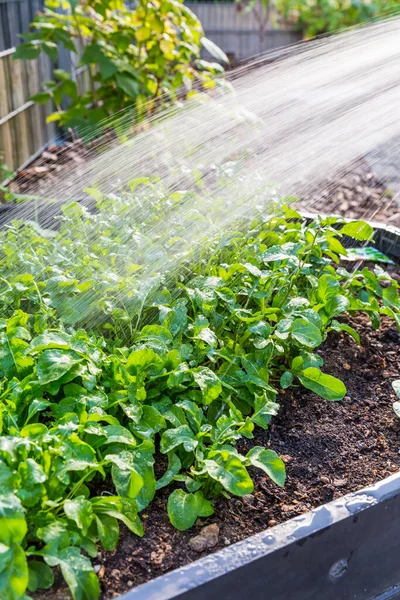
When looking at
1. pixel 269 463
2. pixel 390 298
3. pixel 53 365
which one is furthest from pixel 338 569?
pixel 390 298

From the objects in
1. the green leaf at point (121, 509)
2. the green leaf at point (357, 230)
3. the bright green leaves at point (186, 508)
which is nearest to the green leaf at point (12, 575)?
the green leaf at point (121, 509)

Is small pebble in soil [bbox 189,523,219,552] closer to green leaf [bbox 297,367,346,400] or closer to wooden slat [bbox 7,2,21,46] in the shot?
green leaf [bbox 297,367,346,400]

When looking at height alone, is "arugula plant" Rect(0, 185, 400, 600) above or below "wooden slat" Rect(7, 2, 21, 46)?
below

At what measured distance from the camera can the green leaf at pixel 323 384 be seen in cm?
174

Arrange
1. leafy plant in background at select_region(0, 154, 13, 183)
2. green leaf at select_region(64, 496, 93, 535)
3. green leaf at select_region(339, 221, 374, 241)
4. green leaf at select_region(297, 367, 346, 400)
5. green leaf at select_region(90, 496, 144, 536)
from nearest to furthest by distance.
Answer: green leaf at select_region(64, 496, 93, 535)
green leaf at select_region(90, 496, 144, 536)
green leaf at select_region(297, 367, 346, 400)
green leaf at select_region(339, 221, 374, 241)
leafy plant in background at select_region(0, 154, 13, 183)

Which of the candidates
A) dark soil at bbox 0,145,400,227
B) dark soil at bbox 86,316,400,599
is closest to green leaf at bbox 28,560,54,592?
dark soil at bbox 86,316,400,599

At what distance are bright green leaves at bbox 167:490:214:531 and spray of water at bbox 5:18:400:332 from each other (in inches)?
23.3

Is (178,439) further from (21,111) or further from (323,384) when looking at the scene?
(21,111)

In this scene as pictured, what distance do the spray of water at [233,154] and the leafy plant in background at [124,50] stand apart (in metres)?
0.35

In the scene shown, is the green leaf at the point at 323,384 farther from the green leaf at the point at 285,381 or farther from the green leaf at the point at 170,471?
the green leaf at the point at 170,471

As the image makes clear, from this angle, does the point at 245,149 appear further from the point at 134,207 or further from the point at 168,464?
the point at 168,464

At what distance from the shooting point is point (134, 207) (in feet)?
7.54

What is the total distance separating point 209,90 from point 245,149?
4.51ft

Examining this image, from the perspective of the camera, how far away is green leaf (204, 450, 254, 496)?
1358 mm
